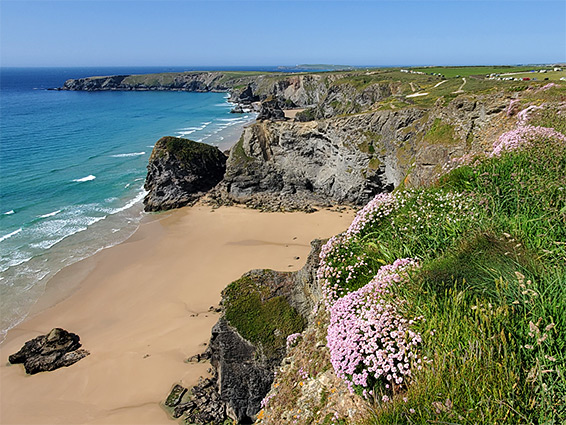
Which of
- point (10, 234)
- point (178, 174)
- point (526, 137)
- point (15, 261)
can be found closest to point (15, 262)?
point (15, 261)

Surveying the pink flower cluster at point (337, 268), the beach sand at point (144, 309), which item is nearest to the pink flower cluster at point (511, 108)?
the pink flower cluster at point (337, 268)

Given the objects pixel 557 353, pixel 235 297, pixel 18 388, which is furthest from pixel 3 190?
pixel 557 353

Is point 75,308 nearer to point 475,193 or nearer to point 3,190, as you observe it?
point 475,193

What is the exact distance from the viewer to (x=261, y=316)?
1156cm

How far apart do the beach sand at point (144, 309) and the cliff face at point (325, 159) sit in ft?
9.87

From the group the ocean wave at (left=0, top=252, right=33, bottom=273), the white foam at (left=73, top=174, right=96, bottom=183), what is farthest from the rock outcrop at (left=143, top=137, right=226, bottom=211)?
the ocean wave at (left=0, top=252, right=33, bottom=273)

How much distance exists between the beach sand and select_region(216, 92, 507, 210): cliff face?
9.87 ft

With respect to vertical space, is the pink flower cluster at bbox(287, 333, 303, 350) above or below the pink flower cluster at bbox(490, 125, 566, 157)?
below

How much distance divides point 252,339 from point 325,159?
2370cm

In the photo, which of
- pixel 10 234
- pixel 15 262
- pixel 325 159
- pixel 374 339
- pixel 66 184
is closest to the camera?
pixel 374 339

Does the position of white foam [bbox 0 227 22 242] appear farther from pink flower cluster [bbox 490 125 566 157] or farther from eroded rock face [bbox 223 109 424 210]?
pink flower cluster [bbox 490 125 566 157]

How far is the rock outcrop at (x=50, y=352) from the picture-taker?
49.9 ft

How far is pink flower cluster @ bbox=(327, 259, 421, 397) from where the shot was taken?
453 cm

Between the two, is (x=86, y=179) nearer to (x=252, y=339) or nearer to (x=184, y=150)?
(x=184, y=150)
